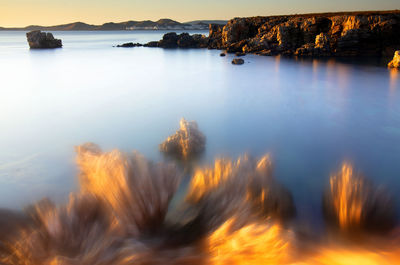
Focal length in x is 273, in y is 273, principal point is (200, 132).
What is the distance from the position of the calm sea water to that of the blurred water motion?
408 millimetres

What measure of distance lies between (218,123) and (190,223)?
13.4 feet

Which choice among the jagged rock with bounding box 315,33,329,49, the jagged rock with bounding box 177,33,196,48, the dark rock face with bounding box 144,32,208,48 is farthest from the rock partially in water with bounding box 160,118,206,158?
the jagged rock with bounding box 177,33,196,48

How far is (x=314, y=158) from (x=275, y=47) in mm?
23629

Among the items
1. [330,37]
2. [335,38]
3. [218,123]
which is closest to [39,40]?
[330,37]

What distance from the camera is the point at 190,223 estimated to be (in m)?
2.96

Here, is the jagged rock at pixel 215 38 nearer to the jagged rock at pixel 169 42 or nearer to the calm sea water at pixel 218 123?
the jagged rock at pixel 169 42

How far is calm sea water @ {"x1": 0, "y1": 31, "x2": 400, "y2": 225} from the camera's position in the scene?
13.7ft

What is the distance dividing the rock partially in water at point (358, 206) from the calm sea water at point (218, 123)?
200 millimetres

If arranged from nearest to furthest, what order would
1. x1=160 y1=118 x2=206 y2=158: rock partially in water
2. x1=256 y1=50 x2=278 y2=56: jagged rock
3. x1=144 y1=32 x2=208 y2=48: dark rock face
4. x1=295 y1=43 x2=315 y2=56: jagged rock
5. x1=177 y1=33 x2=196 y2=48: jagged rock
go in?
Answer: x1=160 y1=118 x2=206 y2=158: rock partially in water → x1=295 y1=43 x2=315 y2=56: jagged rock → x1=256 y1=50 x2=278 y2=56: jagged rock → x1=144 y1=32 x2=208 y2=48: dark rock face → x1=177 y1=33 x2=196 y2=48: jagged rock

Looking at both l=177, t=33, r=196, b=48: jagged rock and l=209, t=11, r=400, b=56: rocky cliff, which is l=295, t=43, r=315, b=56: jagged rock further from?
l=177, t=33, r=196, b=48: jagged rock

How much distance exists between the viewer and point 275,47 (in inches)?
1027

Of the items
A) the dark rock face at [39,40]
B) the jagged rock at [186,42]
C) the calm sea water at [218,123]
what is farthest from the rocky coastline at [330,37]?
the dark rock face at [39,40]

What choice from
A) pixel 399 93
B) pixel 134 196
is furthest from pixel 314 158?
pixel 399 93

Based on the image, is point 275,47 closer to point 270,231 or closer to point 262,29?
point 262,29
